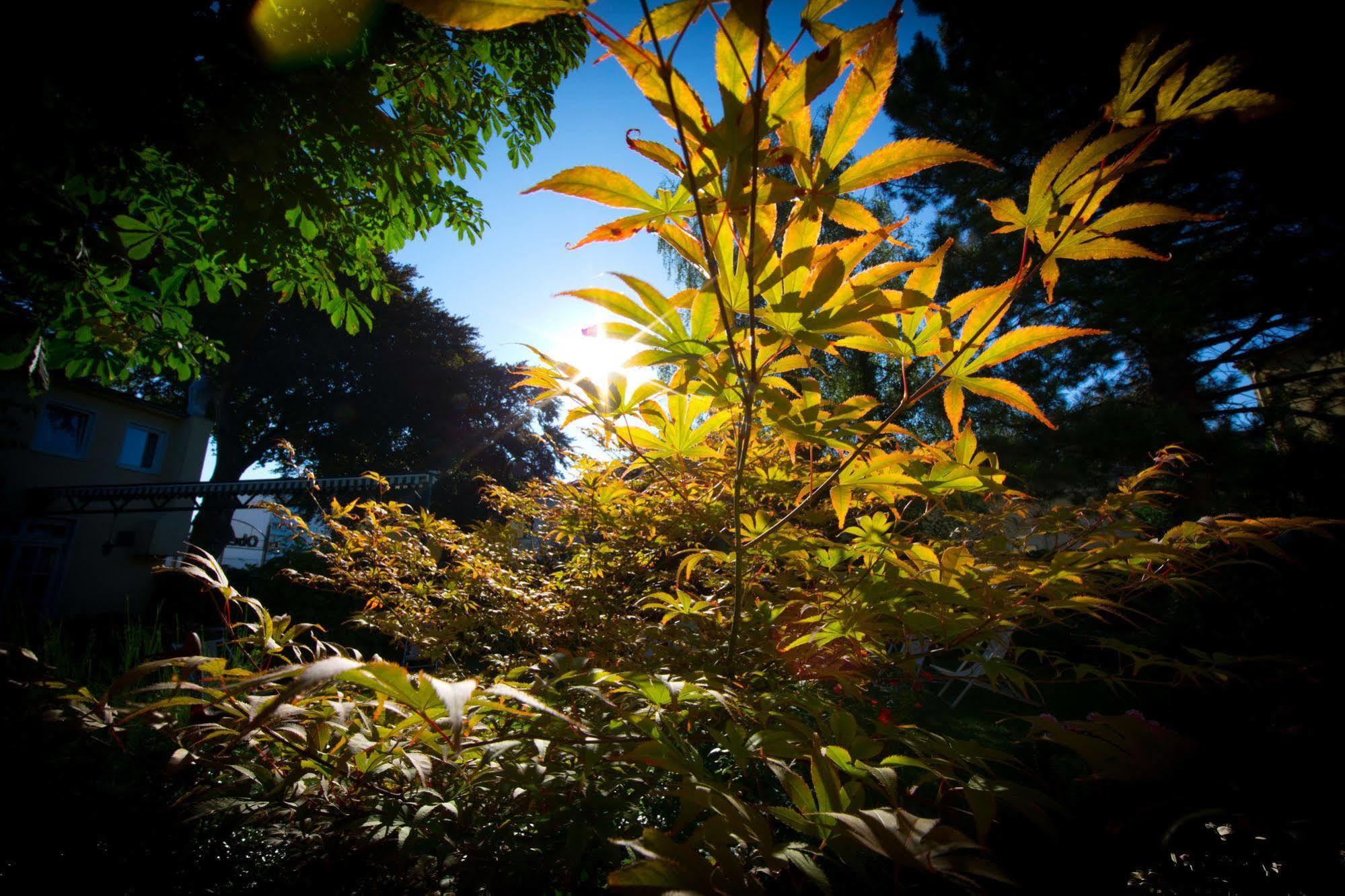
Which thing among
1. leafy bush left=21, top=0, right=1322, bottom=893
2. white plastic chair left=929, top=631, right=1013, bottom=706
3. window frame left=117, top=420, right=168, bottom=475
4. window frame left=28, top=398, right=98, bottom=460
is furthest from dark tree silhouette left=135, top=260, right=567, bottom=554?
leafy bush left=21, top=0, right=1322, bottom=893

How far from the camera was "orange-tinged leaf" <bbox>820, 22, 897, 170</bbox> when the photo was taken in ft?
1.89

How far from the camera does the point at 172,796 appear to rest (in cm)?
85

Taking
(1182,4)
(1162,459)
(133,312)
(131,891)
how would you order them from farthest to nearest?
(1182,4), (133,312), (1162,459), (131,891)

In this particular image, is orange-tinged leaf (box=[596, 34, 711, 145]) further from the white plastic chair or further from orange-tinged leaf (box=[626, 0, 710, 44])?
the white plastic chair

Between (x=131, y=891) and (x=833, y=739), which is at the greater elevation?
(x=833, y=739)

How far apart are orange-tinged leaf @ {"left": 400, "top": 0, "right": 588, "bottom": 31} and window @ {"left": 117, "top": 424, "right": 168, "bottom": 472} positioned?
19416 millimetres

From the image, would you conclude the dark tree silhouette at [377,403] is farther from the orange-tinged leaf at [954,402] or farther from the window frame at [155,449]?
the orange-tinged leaf at [954,402]

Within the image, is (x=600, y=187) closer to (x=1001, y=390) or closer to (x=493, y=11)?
(x=493, y=11)

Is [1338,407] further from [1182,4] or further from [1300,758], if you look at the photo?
[1300,758]

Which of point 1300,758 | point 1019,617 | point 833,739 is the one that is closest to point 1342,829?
point 1300,758

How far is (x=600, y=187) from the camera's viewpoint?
25.8 inches

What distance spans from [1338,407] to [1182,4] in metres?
4.53

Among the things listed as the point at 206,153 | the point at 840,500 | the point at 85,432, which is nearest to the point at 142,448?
the point at 85,432

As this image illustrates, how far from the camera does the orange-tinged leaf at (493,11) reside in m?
0.49
